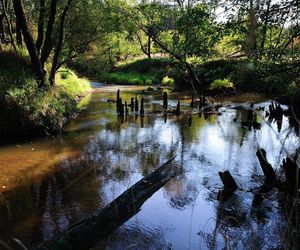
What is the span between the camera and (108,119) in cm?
1867

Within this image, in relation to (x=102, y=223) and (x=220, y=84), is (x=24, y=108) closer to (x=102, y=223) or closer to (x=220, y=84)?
(x=102, y=223)

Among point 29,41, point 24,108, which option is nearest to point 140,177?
point 24,108

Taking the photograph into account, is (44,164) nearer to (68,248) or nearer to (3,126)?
(3,126)

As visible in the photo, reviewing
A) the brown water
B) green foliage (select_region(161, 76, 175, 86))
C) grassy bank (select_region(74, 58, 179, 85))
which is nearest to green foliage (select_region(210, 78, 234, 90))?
green foliage (select_region(161, 76, 175, 86))

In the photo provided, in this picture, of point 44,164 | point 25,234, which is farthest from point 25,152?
point 25,234

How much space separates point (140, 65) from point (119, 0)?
19853 millimetres

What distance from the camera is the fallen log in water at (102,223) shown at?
3160mm

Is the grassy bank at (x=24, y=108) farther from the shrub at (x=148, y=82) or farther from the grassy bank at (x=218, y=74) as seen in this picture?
the shrub at (x=148, y=82)

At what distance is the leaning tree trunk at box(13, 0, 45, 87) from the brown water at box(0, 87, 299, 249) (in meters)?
2.52

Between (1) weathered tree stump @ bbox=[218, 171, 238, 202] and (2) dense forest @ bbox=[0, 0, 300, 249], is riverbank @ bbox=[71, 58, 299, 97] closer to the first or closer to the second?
(2) dense forest @ bbox=[0, 0, 300, 249]

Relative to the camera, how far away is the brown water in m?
6.62

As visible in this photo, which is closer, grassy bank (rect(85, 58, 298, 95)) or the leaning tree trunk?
grassy bank (rect(85, 58, 298, 95))

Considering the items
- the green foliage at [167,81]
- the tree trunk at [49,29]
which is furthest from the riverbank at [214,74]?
the tree trunk at [49,29]

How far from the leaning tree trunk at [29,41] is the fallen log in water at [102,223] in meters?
12.7
